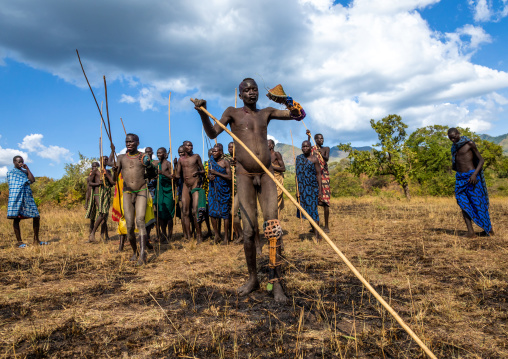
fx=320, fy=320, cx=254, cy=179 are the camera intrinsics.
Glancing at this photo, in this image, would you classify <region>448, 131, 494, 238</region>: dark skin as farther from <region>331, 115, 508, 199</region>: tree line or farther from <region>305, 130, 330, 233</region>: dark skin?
<region>331, 115, 508, 199</region>: tree line

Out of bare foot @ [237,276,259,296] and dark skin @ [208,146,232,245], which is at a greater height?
dark skin @ [208,146,232,245]

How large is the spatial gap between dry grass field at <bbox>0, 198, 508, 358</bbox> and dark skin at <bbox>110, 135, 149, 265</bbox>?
0.64 meters

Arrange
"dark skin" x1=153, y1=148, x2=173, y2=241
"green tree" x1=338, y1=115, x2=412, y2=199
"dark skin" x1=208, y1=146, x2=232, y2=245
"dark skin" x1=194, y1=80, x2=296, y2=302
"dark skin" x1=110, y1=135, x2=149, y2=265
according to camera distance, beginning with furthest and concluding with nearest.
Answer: "green tree" x1=338, y1=115, x2=412, y2=199 < "dark skin" x1=153, y1=148, x2=173, y2=241 < "dark skin" x1=208, y1=146, x2=232, y2=245 < "dark skin" x1=110, y1=135, x2=149, y2=265 < "dark skin" x1=194, y1=80, x2=296, y2=302

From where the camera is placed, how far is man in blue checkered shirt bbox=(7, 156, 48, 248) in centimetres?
775

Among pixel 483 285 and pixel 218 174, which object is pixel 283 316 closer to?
pixel 483 285

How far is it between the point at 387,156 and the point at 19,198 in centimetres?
1956

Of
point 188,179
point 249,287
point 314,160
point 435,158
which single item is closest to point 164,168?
point 188,179

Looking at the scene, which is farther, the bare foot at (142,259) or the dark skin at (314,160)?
the dark skin at (314,160)

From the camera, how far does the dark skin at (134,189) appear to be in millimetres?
5715

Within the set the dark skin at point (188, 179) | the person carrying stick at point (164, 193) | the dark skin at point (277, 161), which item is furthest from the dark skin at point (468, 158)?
the person carrying stick at point (164, 193)

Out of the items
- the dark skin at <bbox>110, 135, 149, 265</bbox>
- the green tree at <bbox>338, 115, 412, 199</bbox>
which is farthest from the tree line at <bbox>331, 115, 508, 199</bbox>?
the dark skin at <bbox>110, 135, 149, 265</bbox>

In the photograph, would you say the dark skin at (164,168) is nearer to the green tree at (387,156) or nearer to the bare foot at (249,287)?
the bare foot at (249,287)

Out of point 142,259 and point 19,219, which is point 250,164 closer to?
point 142,259

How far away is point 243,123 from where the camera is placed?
12.8 ft
